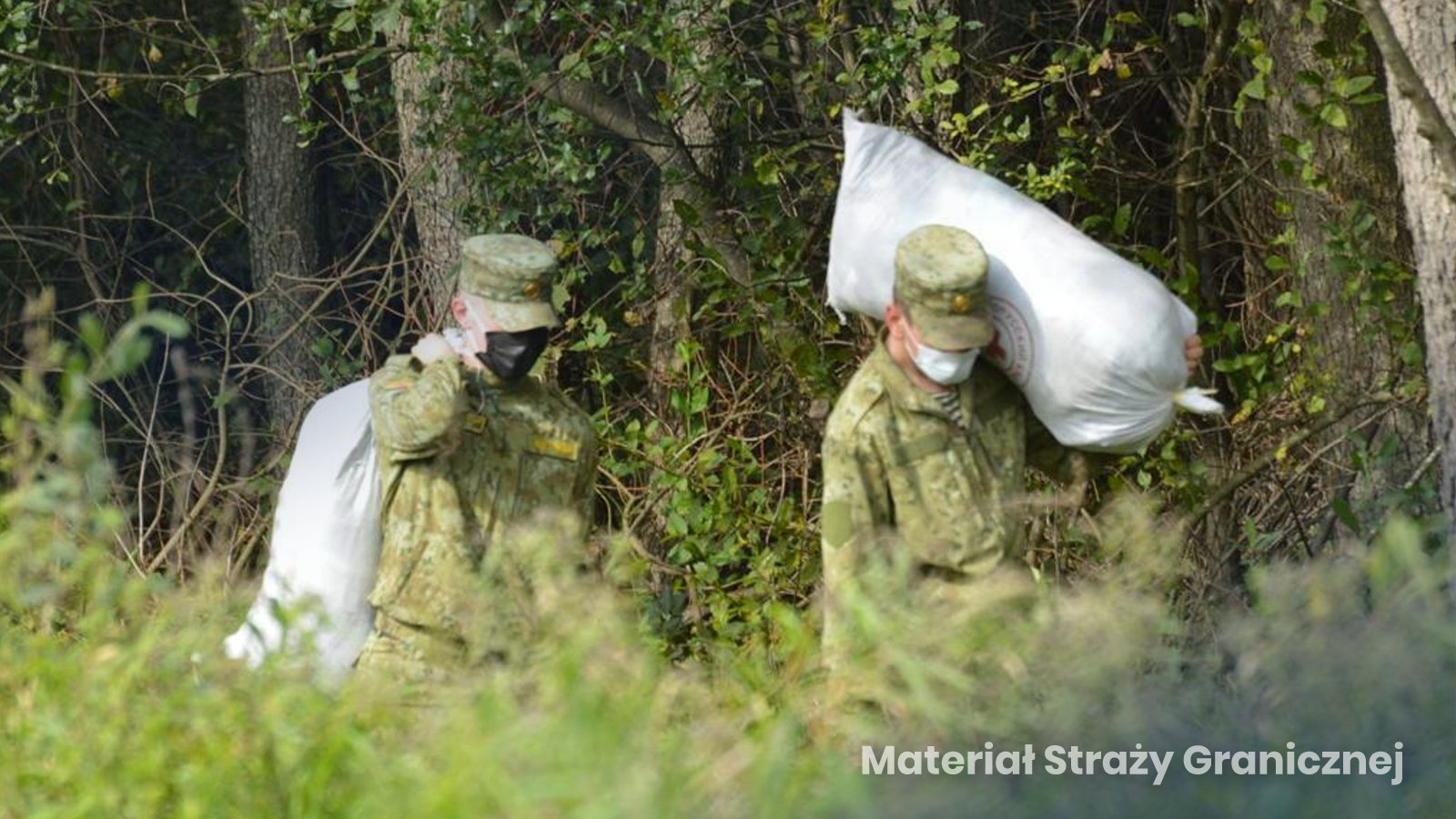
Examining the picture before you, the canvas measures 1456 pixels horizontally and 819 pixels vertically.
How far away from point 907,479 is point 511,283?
0.95m

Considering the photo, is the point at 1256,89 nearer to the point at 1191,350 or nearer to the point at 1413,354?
the point at 1413,354

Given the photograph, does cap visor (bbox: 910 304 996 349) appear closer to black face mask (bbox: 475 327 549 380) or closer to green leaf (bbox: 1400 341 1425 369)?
black face mask (bbox: 475 327 549 380)

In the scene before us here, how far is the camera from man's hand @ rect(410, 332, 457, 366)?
491 centimetres

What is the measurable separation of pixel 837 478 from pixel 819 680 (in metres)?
1.20

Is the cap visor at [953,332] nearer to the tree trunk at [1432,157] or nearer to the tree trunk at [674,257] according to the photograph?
the tree trunk at [1432,157]

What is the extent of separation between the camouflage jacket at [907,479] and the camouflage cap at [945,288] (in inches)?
6.7

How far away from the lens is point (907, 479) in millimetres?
4719

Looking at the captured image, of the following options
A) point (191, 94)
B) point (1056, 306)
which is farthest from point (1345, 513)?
point (191, 94)

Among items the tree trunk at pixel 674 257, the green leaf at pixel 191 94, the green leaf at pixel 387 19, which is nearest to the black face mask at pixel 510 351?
the green leaf at pixel 387 19

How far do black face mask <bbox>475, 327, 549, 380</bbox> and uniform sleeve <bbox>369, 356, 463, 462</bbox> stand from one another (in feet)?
0.43

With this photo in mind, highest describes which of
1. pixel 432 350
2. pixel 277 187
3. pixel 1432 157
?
pixel 1432 157

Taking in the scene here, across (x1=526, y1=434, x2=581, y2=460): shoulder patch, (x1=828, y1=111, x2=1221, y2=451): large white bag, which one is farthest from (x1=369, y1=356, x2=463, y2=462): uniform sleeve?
(x1=828, y1=111, x2=1221, y2=451): large white bag

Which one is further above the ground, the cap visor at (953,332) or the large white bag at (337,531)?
the cap visor at (953,332)

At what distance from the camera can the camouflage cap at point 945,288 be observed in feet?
14.9
